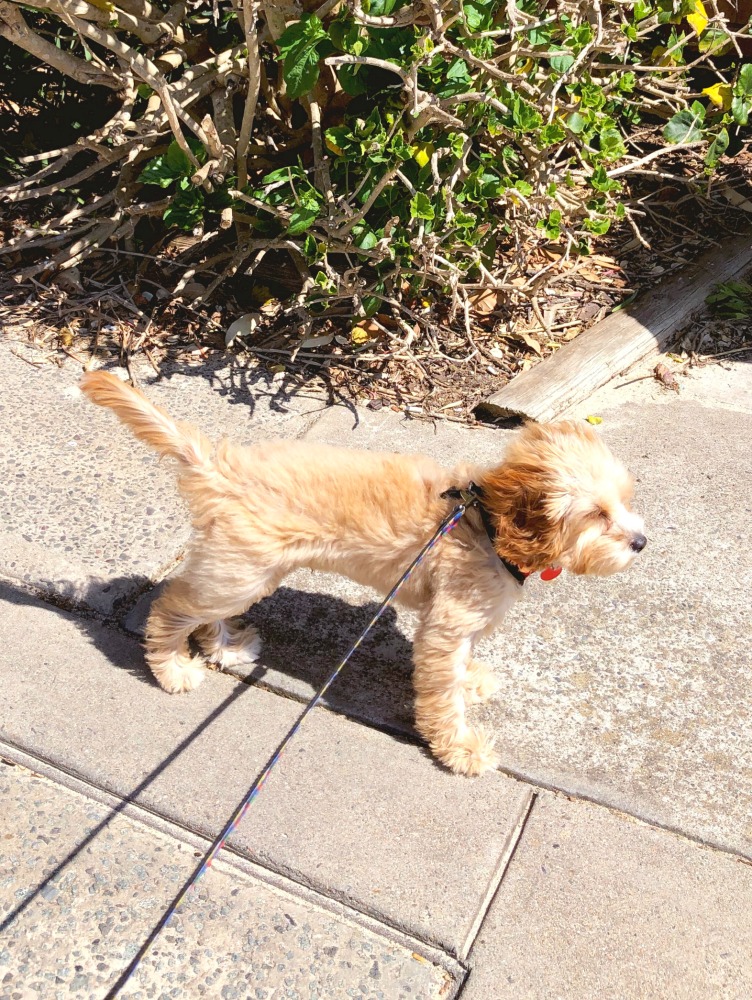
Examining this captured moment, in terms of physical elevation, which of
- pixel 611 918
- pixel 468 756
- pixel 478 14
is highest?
pixel 478 14

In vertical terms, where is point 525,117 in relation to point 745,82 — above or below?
above

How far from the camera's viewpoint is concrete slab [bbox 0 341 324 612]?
3730 millimetres

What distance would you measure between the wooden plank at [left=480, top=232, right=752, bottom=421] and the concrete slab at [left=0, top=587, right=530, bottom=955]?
7.31 feet

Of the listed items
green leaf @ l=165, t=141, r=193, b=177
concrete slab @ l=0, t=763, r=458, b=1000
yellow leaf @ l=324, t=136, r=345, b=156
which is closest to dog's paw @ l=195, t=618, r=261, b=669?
concrete slab @ l=0, t=763, r=458, b=1000

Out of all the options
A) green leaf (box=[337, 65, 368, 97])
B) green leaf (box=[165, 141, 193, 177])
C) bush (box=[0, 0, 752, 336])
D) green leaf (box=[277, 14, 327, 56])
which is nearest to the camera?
green leaf (box=[277, 14, 327, 56])

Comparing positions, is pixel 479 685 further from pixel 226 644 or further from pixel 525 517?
pixel 226 644

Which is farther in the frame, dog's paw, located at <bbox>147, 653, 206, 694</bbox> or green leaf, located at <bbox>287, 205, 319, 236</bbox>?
green leaf, located at <bbox>287, 205, 319, 236</bbox>

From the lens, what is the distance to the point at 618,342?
5.13 metres

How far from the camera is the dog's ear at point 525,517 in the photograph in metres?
2.71

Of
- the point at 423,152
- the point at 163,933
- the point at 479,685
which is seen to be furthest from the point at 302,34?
the point at 163,933

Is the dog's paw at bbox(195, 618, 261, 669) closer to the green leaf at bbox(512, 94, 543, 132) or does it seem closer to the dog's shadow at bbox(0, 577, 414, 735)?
the dog's shadow at bbox(0, 577, 414, 735)

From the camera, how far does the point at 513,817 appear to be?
2.87 meters

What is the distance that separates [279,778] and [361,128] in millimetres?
3165

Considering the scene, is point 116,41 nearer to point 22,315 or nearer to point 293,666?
point 22,315
